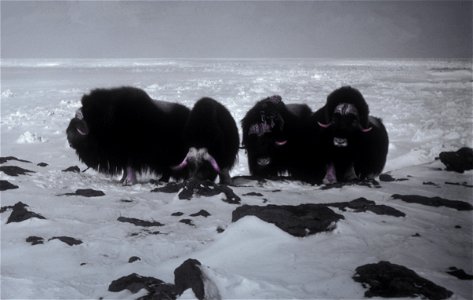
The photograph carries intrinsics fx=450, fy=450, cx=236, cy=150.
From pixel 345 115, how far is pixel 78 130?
11.2 feet

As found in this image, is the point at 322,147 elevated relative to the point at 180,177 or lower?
elevated

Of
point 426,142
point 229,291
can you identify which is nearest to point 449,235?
point 229,291

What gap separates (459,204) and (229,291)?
2732mm

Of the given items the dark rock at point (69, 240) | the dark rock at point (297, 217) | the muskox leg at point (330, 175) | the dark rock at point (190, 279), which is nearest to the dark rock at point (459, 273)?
the dark rock at point (297, 217)

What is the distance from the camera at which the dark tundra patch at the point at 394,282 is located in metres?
2.30

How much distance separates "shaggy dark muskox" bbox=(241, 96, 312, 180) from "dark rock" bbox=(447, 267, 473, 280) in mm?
3556

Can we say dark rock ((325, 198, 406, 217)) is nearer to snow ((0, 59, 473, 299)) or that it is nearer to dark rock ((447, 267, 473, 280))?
snow ((0, 59, 473, 299))

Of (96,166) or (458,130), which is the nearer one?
(96,166)

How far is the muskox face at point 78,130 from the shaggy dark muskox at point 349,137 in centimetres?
302

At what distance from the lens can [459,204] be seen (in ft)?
13.6

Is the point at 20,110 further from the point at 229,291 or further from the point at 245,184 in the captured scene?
the point at 229,291

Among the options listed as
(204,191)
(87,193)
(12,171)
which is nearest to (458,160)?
(204,191)

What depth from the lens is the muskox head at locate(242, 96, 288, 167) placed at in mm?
5969

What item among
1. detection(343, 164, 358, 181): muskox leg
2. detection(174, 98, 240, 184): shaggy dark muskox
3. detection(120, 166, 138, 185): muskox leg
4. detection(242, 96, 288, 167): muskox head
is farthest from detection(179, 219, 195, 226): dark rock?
detection(343, 164, 358, 181): muskox leg
